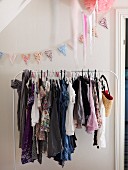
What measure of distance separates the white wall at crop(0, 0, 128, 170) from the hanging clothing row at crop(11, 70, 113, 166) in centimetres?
38

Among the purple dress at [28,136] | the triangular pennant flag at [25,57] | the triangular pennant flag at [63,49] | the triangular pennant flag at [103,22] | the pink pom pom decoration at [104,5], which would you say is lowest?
the purple dress at [28,136]

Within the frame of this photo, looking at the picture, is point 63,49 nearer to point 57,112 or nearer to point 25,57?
point 25,57

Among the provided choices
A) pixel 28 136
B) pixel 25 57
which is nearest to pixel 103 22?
pixel 25 57

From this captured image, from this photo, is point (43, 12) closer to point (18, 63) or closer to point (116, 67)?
point (18, 63)

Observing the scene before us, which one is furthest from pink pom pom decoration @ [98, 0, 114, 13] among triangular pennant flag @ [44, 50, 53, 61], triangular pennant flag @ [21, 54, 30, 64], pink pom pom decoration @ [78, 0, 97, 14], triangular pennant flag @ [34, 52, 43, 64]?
triangular pennant flag @ [21, 54, 30, 64]

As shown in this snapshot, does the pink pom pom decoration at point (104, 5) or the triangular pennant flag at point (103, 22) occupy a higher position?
the pink pom pom decoration at point (104, 5)

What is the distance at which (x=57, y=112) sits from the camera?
232cm

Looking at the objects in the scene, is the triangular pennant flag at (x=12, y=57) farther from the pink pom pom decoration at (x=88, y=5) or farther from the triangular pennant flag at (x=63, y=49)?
the pink pom pom decoration at (x=88, y=5)

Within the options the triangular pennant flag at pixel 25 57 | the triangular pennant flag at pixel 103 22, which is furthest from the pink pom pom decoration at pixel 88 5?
the triangular pennant flag at pixel 25 57

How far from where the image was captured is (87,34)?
2752 mm

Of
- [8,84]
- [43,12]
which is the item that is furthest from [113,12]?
[8,84]

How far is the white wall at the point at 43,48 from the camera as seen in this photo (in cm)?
280

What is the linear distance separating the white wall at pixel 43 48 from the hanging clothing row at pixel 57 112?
0.38 metres

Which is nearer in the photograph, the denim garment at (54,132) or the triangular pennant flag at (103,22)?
the denim garment at (54,132)
